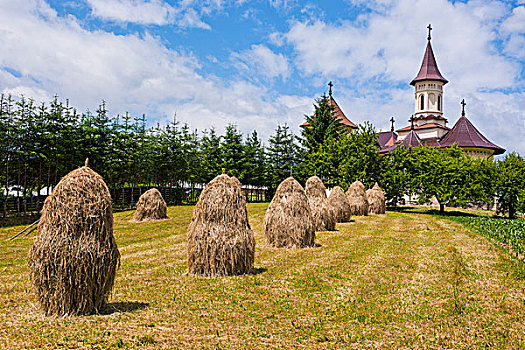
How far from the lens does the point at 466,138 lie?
177ft

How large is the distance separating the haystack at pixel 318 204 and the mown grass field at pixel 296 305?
558cm

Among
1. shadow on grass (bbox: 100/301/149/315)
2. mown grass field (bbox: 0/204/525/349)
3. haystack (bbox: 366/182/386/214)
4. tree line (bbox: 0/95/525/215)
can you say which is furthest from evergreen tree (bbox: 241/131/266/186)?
shadow on grass (bbox: 100/301/149/315)

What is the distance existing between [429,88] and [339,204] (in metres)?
48.3

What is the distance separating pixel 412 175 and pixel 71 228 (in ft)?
126

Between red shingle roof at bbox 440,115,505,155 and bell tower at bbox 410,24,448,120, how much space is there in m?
8.81

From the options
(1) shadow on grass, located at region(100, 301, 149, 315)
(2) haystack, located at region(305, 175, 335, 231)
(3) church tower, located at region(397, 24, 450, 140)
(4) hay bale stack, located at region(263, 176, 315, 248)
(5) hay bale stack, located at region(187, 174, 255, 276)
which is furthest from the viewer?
(3) church tower, located at region(397, 24, 450, 140)

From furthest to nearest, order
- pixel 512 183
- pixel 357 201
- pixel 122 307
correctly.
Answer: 1. pixel 512 183
2. pixel 357 201
3. pixel 122 307

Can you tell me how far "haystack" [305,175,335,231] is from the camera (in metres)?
19.8

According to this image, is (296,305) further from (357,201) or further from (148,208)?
(357,201)

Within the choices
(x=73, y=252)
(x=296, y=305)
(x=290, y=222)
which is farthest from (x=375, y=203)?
(x=73, y=252)

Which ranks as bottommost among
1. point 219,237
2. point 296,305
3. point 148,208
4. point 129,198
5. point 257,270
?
point 296,305

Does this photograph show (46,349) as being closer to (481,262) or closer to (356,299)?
(356,299)

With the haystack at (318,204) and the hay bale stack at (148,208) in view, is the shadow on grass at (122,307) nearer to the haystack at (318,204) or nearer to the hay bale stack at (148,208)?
the haystack at (318,204)

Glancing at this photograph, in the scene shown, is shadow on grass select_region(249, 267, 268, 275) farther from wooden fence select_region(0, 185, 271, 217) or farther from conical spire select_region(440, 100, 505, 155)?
conical spire select_region(440, 100, 505, 155)
